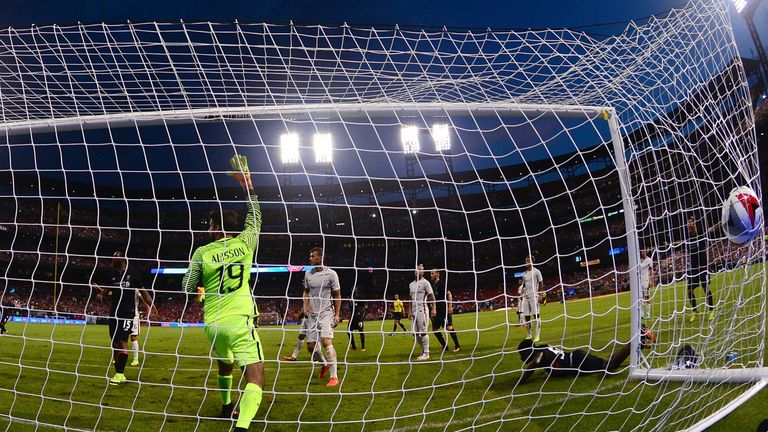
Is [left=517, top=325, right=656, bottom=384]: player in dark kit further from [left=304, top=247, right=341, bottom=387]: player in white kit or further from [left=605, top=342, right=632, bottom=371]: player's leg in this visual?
[left=304, top=247, right=341, bottom=387]: player in white kit

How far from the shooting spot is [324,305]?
6.08m

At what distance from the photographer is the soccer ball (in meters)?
3.92

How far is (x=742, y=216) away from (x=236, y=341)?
408 cm

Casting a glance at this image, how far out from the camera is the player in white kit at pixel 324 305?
590cm

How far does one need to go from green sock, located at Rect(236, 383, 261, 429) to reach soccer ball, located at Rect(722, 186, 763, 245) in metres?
3.90

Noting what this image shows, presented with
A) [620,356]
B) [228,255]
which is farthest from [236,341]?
[620,356]

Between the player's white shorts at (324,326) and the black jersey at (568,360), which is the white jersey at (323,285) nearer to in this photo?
the player's white shorts at (324,326)

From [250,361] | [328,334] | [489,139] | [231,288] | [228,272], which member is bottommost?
[250,361]

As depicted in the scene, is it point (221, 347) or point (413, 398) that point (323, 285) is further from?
point (221, 347)

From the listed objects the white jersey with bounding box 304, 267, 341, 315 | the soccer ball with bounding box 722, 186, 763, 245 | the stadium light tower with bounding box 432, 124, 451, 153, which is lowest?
the white jersey with bounding box 304, 267, 341, 315

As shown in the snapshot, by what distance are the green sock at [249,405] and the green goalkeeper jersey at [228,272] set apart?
64cm

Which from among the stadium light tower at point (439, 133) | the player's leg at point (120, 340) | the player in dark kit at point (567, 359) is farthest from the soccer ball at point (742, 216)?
the player's leg at point (120, 340)

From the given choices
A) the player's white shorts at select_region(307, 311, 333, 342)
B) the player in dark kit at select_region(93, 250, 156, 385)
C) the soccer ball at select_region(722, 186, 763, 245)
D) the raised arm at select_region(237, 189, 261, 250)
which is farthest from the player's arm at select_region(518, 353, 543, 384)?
the player in dark kit at select_region(93, 250, 156, 385)

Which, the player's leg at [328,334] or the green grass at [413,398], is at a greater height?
the player's leg at [328,334]
